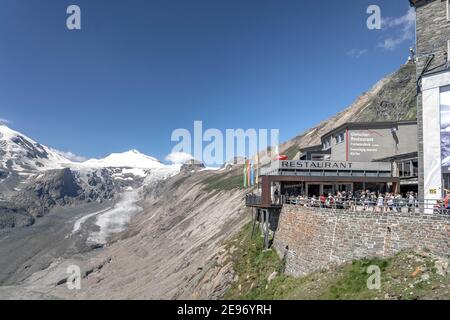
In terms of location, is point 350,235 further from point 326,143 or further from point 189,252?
point 189,252

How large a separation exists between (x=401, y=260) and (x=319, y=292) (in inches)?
175

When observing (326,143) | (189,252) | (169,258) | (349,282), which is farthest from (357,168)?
(169,258)

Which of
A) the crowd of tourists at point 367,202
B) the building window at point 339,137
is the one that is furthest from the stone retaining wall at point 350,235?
the building window at point 339,137

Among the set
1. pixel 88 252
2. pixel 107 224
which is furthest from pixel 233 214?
pixel 107 224

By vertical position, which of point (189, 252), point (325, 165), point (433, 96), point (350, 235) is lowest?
point (189, 252)

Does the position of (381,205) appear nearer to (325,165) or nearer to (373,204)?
(373,204)

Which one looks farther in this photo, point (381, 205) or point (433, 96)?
point (433, 96)

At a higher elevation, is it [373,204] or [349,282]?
[373,204]

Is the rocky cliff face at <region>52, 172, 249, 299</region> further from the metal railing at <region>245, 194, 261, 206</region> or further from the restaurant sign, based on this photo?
the restaurant sign

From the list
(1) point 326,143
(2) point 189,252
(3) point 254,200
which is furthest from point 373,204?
(2) point 189,252

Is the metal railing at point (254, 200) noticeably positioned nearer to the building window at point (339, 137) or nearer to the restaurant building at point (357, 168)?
the restaurant building at point (357, 168)

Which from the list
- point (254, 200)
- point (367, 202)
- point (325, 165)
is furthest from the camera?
point (254, 200)

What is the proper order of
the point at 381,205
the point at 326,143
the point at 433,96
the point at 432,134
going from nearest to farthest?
the point at 381,205, the point at 432,134, the point at 433,96, the point at 326,143

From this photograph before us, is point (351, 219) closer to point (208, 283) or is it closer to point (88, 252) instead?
point (208, 283)
